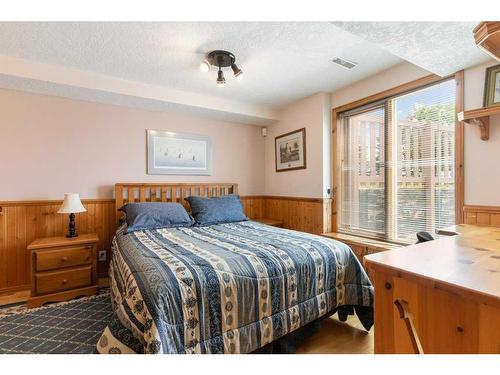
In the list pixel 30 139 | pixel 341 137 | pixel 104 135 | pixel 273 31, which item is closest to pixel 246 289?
pixel 273 31

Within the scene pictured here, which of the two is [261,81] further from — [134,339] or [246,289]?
[134,339]

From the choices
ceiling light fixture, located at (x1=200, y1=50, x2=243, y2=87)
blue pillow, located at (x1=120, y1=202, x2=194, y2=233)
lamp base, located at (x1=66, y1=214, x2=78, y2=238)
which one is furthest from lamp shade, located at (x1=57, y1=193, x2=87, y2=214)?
ceiling light fixture, located at (x1=200, y1=50, x2=243, y2=87)

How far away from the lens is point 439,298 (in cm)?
84

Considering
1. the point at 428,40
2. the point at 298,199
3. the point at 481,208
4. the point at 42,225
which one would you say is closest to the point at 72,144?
the point at 42,225

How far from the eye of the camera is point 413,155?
2381mm

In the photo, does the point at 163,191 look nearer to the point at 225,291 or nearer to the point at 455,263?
the point at 225,291

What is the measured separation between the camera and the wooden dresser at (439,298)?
2.38ft

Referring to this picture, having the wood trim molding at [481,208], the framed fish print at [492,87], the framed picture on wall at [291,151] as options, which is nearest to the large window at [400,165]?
the wood trim molding at [481,208]

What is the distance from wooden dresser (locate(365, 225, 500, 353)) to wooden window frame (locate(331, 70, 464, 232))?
104 cm

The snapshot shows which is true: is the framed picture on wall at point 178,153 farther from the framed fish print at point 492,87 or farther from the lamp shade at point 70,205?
the framed fish print at point 492,87

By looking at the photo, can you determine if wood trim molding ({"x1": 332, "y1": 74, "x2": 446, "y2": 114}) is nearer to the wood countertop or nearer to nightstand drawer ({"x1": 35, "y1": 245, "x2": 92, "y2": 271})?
the wood countertop

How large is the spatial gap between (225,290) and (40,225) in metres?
2.49

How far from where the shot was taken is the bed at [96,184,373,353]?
118cm

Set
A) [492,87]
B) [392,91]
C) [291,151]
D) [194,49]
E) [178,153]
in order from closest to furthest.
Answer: [492,87]
[194,49]
[392,91]
[178,153]
[291,151]
